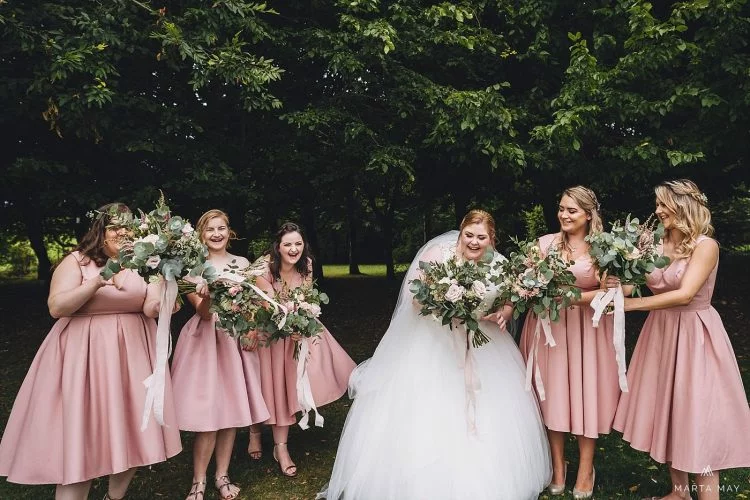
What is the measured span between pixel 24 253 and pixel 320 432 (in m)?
28.2

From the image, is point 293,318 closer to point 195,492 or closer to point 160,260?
point 160,260

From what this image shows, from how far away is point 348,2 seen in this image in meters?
7.54

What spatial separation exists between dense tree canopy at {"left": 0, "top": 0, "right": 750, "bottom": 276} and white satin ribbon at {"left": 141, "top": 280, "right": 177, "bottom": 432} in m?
3.61

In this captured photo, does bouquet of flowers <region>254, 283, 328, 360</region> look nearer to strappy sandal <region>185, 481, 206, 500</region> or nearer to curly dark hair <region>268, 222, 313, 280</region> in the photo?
curly dark hair <region>268, 222, 313, 280</region>

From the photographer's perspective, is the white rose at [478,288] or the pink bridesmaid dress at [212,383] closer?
the white rose at [478,288]

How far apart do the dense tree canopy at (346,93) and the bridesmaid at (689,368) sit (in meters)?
3.31

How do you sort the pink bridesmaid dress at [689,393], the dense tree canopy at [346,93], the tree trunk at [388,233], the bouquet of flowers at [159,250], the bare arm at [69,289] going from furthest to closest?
the tree trunk at [388,233], the dense tree canopy at [346,93], the pink bridesmaid dress at [689,393], the bare arm at [69,289], the bouquet of flowers at [159,250]

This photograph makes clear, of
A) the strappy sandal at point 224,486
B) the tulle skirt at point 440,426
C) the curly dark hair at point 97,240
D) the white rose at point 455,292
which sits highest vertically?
the curly dark hair at point 97,240

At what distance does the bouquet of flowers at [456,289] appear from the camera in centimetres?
416

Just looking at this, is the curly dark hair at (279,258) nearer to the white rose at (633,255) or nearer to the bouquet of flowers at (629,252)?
the bouquet of flowers at (629,252)

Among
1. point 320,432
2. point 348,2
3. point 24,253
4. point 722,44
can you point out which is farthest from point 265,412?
point 24,253

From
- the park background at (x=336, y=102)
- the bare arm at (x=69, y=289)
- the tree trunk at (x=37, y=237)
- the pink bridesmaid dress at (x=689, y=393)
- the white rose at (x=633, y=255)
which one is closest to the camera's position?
the bare arm at (x=69, y=289)

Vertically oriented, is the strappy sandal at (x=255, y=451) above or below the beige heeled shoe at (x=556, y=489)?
below

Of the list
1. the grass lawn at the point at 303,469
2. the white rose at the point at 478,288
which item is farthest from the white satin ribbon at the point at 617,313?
the grass lawn at the point at 303,469
